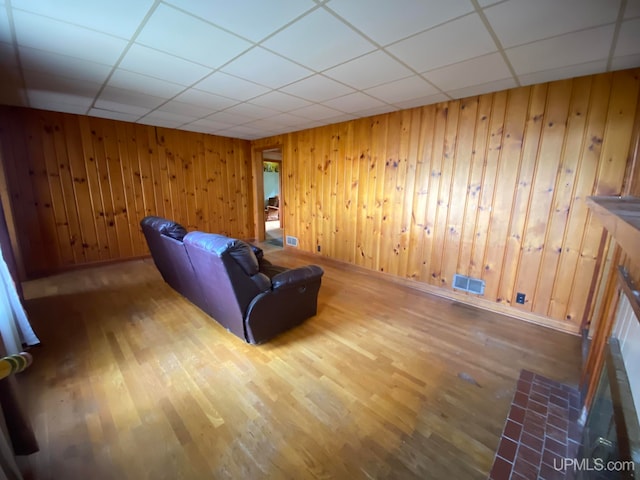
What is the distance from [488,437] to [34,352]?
10.5ft

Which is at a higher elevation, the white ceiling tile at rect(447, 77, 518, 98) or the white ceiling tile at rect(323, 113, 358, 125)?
the white ceiling tile at rect(323, 113, 358, 125)

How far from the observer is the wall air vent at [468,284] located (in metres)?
2.96

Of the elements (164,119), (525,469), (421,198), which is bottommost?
(525,469)

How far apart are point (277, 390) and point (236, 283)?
2.52ft

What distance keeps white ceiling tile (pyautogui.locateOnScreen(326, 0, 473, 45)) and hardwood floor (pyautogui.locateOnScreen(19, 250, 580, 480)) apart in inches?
88.7

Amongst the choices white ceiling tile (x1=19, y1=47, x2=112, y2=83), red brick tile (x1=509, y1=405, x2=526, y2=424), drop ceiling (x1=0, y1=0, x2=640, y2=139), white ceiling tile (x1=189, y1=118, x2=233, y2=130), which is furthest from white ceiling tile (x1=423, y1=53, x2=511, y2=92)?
white ceiling tile (x1=189, y1=118, x2=233, y2=130)

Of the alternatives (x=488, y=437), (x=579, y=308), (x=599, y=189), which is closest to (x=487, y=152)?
(x=599, y=189)

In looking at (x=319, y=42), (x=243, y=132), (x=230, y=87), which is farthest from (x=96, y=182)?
(x=319, y=42)

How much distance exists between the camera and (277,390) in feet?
5.61

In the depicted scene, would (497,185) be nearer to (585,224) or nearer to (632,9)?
(585,224)

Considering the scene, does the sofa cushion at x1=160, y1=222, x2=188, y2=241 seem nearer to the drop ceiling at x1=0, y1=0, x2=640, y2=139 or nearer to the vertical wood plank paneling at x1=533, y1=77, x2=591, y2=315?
the drop ceiling at x1=0, y1=0, x2=640, y2=139

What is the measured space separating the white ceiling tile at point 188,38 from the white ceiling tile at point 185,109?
1357 millimetres

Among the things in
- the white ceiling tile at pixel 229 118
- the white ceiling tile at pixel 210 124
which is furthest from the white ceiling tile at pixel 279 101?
the white ceiling tile at pixel 210 124

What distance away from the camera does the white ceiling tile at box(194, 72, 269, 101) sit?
2.37 metres
